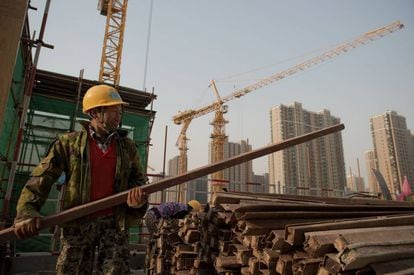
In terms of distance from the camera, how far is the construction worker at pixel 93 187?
8.01 feet

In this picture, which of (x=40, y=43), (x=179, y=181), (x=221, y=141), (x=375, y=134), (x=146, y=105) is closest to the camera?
(x=179, y=181)

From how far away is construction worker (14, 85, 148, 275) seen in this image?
2.44 m

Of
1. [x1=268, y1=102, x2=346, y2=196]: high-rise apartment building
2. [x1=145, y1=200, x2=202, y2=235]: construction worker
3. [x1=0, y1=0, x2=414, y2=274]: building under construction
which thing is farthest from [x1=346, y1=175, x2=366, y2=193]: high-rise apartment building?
[x1=0, y1=0, x2=414, y2=274]: building under construction

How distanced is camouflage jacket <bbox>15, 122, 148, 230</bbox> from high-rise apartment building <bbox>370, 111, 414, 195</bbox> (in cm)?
4794

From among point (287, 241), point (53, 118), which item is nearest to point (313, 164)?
point (53, 118)

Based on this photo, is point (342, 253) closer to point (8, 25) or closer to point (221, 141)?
point (8, 25)

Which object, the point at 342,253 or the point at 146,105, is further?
the point at 146,105

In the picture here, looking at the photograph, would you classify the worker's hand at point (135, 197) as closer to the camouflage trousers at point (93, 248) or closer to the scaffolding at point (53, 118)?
the camouflage trousers at point (93, 248)

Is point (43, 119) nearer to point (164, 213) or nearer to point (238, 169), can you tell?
point (164, 213)

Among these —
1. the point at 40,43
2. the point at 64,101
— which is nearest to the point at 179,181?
the point at 40,43

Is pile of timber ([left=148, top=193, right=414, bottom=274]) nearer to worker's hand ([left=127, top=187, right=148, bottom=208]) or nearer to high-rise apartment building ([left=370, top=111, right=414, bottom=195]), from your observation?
worker's hand ([left=127, top=187, right=148, bottom=208])

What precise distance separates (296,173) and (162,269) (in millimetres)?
35885

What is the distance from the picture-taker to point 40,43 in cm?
557

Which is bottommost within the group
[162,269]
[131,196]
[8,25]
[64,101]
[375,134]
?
[162,269]
